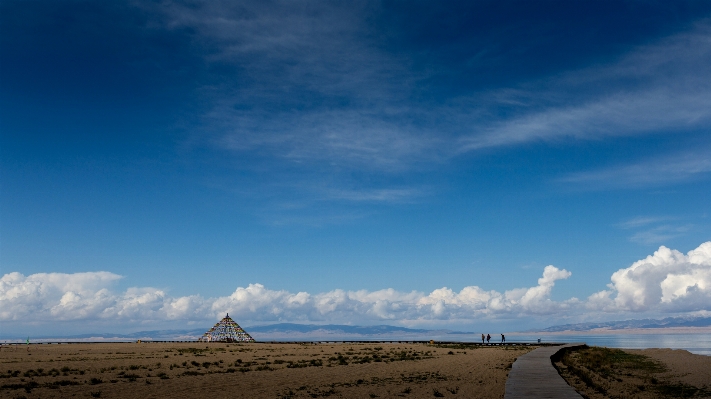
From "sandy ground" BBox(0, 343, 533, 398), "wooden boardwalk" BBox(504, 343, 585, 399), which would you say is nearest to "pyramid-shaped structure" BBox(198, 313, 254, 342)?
"sandy ground" BBox(0, 343, 533, 398)

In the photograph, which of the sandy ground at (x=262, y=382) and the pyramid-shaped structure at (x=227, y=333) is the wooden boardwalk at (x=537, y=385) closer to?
the sandy ground at (x=262, y=382)

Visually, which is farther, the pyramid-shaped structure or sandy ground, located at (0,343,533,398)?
the pyramid-shaped structure

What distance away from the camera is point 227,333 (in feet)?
278

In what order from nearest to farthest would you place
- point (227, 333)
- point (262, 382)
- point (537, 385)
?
point (537, 385) → point (262, 382) → point (227, 333)

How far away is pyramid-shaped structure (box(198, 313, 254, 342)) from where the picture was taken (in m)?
83.8

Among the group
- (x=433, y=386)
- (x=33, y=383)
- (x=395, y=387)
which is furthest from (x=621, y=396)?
(x=33, y=383)

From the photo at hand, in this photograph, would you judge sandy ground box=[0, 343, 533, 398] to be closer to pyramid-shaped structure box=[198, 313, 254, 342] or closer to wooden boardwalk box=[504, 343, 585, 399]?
wooden boardwalk box=[504, 343, 585, 399]

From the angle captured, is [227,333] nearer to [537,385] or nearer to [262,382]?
[262,382]

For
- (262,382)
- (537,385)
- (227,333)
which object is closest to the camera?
(537,385)

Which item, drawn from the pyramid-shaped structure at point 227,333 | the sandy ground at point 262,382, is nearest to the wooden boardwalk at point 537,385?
the sandy ground at point 262,382

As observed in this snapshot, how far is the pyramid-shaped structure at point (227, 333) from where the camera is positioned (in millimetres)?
83812

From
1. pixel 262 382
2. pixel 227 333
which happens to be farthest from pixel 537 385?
pixel 227 333

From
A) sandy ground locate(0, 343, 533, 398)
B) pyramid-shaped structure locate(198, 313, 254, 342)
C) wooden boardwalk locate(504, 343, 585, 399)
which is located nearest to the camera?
wooden boardwalk locate(504, 343, 585, 399)

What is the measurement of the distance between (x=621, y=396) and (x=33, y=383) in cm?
2322
